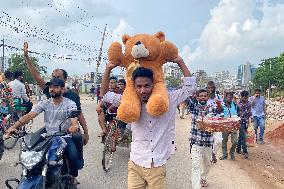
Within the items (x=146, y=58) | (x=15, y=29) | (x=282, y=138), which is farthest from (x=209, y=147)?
(x=15, y=29)

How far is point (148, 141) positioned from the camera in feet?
13.5

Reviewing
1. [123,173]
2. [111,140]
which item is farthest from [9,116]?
[123,173]

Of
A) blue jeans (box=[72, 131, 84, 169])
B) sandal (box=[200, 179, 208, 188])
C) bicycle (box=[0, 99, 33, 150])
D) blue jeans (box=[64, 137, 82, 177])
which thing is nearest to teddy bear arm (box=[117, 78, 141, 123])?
blue jeans (box=[64, 137, 82, 177])

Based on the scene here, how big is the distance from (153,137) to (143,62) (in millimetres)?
938

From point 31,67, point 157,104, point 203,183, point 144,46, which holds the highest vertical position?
point 144,46

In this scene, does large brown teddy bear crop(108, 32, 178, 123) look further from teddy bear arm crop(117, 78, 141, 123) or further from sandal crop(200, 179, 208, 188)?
sandal crop(200, 179, 208, 188)

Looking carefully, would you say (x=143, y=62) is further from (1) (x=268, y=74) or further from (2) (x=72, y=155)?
(1) (x=268, y=74)

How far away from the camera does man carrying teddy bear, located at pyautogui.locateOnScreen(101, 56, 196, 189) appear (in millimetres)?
4105

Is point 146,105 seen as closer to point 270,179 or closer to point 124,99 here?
point 124,99

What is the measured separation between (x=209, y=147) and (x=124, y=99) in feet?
10.5

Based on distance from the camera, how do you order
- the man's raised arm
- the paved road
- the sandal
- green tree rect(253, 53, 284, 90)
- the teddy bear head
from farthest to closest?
green tree rect(253, 53, 284, 90)
the sandal
the paved road
the man's raised arm
the teddy bear head

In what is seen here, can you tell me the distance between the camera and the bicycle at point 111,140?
26.6 ft

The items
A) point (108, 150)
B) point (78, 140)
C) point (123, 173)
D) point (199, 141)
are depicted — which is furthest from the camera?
point (108, 150)

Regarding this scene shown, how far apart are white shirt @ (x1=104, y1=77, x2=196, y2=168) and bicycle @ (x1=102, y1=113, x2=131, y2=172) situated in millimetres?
3933
